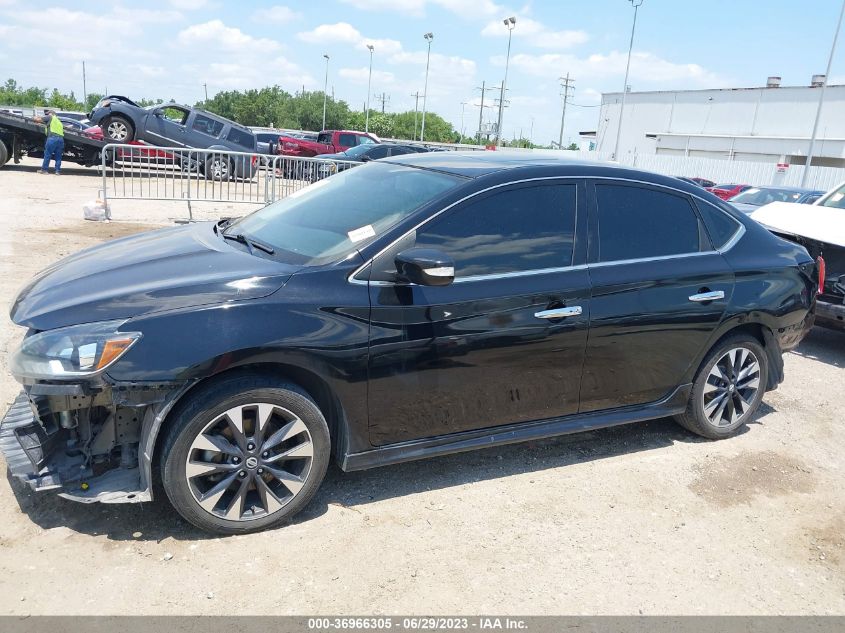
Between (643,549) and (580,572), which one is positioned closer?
(580,572)

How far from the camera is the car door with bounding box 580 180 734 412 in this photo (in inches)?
157

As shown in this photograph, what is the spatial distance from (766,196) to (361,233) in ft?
46.6

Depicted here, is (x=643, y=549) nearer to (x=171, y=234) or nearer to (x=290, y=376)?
(x=290, y=376)

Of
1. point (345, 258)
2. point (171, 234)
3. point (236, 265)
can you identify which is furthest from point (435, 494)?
point (171, 234)

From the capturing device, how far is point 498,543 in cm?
339

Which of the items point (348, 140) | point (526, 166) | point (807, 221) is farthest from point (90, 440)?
point (348, 140)

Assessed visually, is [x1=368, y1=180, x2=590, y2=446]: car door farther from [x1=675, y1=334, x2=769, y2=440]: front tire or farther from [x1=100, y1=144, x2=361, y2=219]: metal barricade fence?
[x1=100, y1=144, x2=361, y2=219]: metal barricade fence

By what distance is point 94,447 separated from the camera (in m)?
3.09

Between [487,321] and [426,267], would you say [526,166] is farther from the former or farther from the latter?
[426,267]

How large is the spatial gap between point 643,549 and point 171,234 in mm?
3205

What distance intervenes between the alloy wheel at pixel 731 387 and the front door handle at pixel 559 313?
135 cm

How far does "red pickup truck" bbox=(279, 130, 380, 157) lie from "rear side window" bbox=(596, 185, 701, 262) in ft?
76.6

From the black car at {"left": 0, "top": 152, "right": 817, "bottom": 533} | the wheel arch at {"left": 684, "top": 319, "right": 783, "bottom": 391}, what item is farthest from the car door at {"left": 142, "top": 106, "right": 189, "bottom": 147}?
the wheel arch at {"left": 684, "top": 319, "right": 783, "bottom": 391}

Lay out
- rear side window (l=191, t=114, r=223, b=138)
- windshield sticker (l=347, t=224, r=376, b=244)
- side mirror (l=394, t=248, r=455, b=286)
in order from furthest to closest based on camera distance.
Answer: rear side window (l=191, t=114, r=223, b=138), windshield sticker (l=347, t=224, r=376, b=244), side mirror (l=394, t=248, r=455, b=286)
